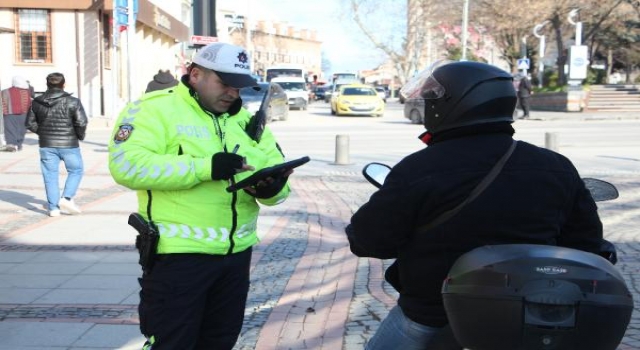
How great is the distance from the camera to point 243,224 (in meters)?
3.37

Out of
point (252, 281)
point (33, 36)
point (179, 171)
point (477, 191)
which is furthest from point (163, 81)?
point (33, 36)

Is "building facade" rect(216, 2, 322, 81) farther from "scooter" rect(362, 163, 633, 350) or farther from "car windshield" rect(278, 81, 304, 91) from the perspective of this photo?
"scooter" rect(362, 163, 633, 350)

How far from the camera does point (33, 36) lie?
31.7 m

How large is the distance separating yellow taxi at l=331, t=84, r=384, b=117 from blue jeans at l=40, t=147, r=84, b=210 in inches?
968

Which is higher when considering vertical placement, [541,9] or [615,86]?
[541,9]

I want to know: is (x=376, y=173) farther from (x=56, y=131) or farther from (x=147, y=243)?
(x=56, y=131)

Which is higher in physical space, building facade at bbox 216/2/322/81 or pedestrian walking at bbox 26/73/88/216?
building facade at bbox 216/2/322/81

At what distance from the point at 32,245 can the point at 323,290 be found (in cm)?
339

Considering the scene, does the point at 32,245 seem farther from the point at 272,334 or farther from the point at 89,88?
the point at 89,88

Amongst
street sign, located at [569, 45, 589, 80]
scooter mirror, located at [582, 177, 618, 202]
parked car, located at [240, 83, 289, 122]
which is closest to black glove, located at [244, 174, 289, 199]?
scooter mirror, located at [582, 177, 618, 202]

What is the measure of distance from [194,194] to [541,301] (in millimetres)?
1576

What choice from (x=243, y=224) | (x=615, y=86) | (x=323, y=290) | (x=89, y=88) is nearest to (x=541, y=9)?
(x=615, y=86)

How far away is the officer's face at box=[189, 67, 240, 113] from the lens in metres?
3.33

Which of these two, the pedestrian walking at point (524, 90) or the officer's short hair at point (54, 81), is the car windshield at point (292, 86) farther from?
the officer's short hair at point (54, 81)
